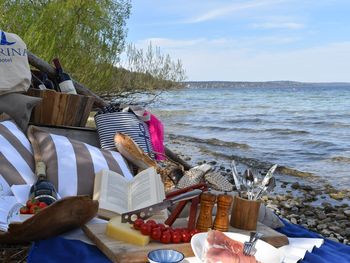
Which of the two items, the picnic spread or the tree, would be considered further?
the tree

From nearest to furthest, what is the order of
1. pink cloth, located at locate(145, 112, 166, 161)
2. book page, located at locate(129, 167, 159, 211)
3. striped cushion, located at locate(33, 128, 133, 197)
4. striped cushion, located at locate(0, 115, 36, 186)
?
book page, located at locate(129, 167, 159, 211), striped cushion, located at locate(0, 115, 36, 186), striped cushion, located at locate(33, 128, 133, 197), pink cloth, located at locate(145, 112, 166, 161)

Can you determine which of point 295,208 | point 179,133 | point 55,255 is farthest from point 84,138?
point 179,133

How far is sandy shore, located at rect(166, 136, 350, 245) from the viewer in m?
6.27

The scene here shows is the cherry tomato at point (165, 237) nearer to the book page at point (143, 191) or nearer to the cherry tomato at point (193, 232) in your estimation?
the cherry tomato at point (193, 232)

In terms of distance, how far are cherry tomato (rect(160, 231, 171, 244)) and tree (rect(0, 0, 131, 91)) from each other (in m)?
6.26

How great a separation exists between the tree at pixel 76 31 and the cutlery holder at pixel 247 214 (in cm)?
613

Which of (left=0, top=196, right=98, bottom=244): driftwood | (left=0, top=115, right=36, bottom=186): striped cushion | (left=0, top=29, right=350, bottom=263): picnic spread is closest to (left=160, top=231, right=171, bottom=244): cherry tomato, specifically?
(left=0, top=29, right=350, bottom=263): picnic spread

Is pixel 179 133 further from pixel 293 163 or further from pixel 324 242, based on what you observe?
pixel 324 242

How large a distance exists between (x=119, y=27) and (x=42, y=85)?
748 cm

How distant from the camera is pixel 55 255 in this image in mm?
2008

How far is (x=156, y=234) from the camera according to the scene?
1.94 meters

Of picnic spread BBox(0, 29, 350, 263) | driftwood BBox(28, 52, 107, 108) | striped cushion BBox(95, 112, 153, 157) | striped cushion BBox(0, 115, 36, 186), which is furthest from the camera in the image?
driftwood BBox(28, 52, 107, 108)

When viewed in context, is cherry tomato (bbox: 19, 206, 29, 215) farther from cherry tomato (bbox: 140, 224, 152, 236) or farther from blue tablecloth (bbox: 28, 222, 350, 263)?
cherry tomato (bbox: 140, 224, 152, 236)

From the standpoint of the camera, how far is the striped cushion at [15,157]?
2695 mm
